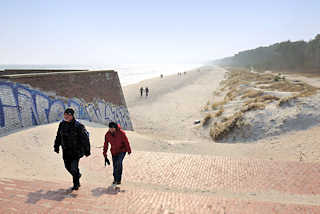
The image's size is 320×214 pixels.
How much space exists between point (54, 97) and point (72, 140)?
684 centimetres

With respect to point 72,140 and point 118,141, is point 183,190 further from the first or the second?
point 72,140

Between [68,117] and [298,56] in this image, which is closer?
[68,117]

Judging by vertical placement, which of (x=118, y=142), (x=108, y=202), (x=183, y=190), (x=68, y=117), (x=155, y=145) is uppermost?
(x=68, y=117)

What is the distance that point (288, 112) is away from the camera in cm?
1373

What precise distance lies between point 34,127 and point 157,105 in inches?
785

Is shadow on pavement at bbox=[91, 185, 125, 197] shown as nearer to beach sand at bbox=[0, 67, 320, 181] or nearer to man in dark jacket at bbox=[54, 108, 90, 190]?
man in dark jacket at bbox=[54, 108, 90, 190]

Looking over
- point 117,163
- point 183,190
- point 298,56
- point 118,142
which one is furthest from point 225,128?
point 298,56

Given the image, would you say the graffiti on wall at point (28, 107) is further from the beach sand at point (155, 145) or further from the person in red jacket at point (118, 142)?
the person in red jacket at point (118, 142)

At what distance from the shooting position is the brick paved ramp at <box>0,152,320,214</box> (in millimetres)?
3766

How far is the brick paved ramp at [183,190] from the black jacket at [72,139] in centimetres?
81

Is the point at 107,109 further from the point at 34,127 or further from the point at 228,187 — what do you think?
the point at 228,187

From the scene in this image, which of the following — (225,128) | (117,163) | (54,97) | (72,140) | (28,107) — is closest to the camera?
(72,140)

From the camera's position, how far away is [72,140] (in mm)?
4055

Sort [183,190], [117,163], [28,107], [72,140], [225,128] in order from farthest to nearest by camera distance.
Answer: [225,128] < [28,107] < [183,190] < [117,163] < [72,140]
